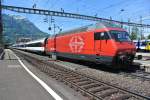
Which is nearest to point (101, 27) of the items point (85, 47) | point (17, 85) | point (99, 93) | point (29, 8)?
point (85, 47)

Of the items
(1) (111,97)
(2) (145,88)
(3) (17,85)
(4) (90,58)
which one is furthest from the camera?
(4) (90,58)

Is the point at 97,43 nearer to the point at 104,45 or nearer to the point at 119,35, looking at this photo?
the point at 104,45

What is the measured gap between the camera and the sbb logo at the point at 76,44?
81.5 feet

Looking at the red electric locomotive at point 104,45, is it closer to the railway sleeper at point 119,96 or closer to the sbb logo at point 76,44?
the sbb logo at point 76,44

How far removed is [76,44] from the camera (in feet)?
86.6

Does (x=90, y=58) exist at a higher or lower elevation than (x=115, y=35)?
lower

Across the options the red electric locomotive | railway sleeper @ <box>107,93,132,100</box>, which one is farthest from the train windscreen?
railway sleeper @ <box>107,93,132,100</box>

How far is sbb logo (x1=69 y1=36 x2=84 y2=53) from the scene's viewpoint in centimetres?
2485

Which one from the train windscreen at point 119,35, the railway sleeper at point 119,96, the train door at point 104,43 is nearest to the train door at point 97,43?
the train door at point 104,43

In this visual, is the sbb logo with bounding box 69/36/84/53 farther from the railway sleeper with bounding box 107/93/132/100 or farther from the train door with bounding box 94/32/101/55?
the railway sleeper with bounding box 107/93/132/100

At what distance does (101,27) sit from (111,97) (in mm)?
11062

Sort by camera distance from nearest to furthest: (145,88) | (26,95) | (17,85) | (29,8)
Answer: (26,95) < (145,88) < (17,85) < (29,8)

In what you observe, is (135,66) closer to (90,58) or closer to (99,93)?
(90,58)

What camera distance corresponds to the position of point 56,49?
3581cm
